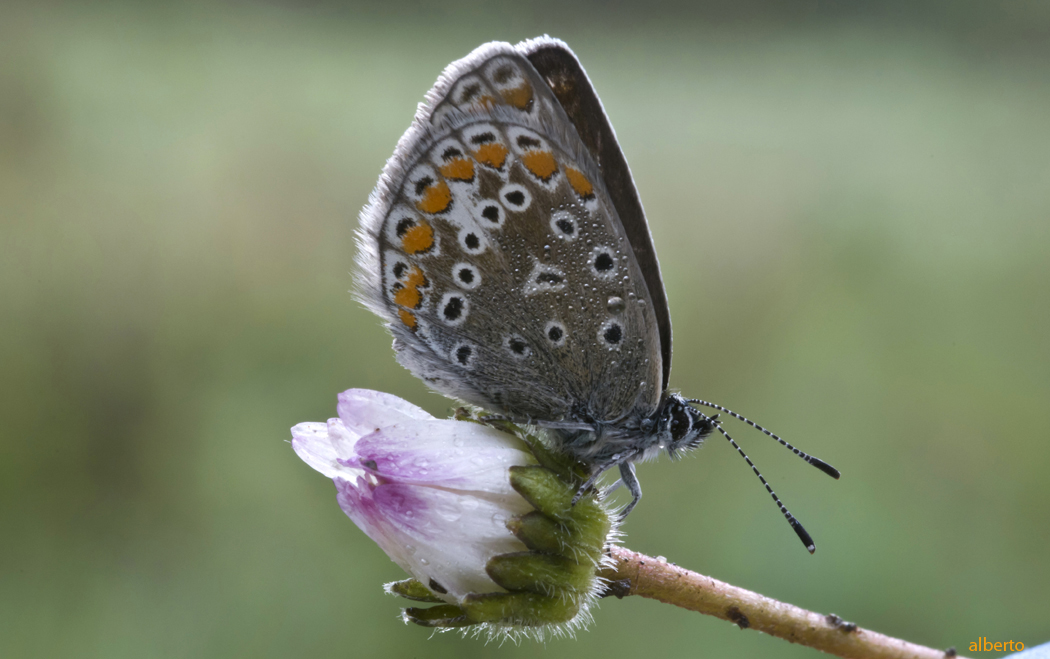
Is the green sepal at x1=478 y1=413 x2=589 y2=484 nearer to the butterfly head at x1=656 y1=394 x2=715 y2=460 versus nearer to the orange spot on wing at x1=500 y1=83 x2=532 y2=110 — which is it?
the butterfly head at x1=656 y1=394 x2=715 y2=460

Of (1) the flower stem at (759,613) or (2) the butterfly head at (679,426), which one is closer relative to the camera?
(1) the flower stem at (759,613)

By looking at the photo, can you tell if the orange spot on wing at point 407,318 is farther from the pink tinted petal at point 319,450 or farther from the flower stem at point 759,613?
the flower stem at point 759,613

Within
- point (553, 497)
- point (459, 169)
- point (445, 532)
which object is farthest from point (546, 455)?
point (459, 169)

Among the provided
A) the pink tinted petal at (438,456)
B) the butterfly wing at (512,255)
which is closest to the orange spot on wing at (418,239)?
the butterfly wing at (512,255)

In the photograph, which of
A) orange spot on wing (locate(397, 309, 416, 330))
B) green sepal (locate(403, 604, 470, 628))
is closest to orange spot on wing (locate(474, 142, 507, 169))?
orange spot on wing (locate(397, 309, 416, 330))

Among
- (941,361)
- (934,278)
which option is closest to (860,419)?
(941,361)

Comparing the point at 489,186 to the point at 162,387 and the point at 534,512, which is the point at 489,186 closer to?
the point at 534,512
